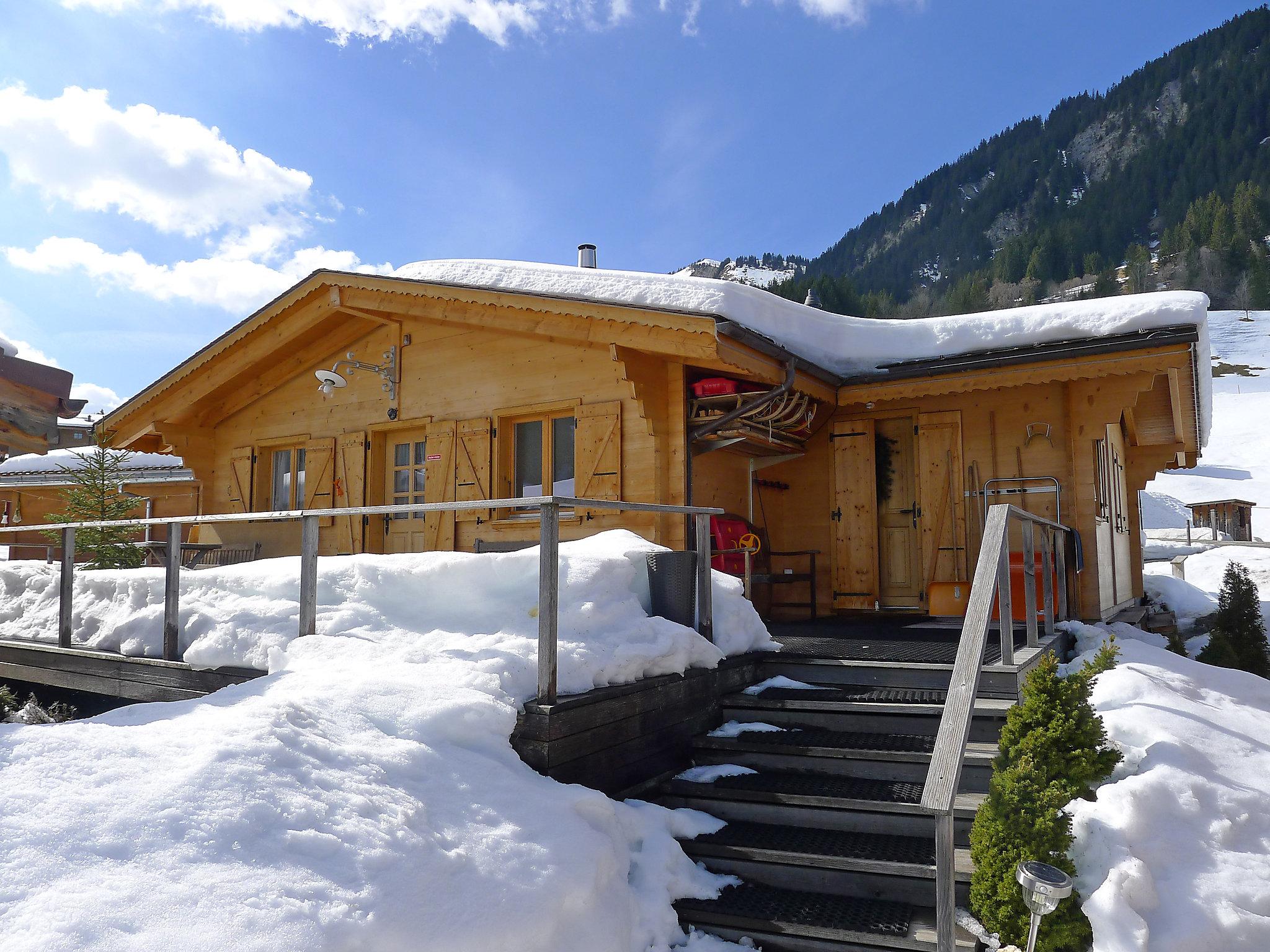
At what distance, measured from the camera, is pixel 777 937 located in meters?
3.11

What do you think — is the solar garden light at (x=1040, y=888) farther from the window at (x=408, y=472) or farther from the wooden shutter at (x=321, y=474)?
the wooden shutter at (x=321, y=474)

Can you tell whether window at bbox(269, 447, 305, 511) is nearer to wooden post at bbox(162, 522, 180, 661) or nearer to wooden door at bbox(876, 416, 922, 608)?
wooden post at bbox(162, 522, 180, 661)

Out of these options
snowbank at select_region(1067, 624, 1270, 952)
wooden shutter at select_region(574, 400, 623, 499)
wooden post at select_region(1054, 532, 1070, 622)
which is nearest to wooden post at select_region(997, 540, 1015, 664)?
snowbank at select_region(1067, 624, 1270, 952)

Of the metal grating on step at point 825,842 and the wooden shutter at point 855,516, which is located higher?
the wooden shutter at point 855,516

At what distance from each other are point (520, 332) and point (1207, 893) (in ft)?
23.8

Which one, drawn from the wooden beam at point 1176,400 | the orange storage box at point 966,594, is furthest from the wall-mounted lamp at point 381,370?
the wooden beam at point 1176,400

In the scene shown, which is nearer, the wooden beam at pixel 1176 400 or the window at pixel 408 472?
the wooden beam at pixel 1176 400

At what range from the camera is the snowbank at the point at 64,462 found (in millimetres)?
18578

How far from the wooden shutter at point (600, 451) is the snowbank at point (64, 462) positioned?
13.3 m

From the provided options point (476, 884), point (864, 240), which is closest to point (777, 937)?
point (476, 884)

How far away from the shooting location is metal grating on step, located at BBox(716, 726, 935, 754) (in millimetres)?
4016

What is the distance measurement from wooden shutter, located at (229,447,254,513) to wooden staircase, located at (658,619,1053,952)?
8.49 m

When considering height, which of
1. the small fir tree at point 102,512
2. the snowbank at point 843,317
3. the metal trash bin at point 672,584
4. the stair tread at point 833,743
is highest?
the snowbank at point 843,317

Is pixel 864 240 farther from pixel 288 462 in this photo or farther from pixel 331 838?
pixel 331 838
